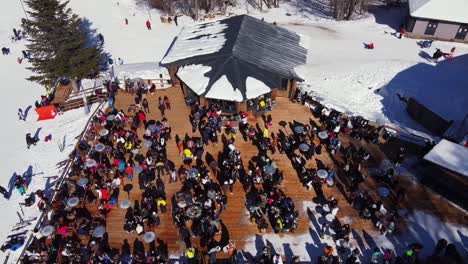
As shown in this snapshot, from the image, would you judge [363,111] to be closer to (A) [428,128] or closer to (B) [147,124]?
(A) [428,128]

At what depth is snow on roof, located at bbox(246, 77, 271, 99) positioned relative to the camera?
1128 inches

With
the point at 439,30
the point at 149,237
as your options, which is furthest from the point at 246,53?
the point at 439,30

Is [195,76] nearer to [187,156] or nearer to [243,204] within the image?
[187,156]

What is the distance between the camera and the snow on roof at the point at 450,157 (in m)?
22.3

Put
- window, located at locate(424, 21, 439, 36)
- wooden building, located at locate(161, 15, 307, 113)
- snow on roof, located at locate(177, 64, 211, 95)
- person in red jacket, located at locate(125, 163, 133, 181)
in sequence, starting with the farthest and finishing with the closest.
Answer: window, located at locate(424, 21, 439, 36), snow on roof, located at locate(177, 64, 211, 95), wooden building, located at locate(161, 15, 307, 113), person in red jacket, located at locate(125, 163, 133, 181)

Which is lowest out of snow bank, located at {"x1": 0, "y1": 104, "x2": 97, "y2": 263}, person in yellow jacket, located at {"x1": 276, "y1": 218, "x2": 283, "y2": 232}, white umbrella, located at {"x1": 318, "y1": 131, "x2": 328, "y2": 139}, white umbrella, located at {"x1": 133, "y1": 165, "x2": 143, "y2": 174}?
snow bank, located at {"x1": 0, "y1": 104, "x2": 97, "y2": 263}

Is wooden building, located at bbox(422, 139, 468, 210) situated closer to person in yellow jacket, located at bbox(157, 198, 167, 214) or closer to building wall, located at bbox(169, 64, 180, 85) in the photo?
person in yellow jacket, located at bbox(157, 198, 167, 214)

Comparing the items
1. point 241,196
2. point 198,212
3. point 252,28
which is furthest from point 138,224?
point 252,28

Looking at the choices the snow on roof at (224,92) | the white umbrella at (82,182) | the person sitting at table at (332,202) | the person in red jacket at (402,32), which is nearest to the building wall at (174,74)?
the snow on roof at (224,92)

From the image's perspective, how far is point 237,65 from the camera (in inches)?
1163

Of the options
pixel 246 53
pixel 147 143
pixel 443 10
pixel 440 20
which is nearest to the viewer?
pixel 147 143

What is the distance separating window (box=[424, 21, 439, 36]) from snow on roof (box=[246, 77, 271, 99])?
2357 centimetres

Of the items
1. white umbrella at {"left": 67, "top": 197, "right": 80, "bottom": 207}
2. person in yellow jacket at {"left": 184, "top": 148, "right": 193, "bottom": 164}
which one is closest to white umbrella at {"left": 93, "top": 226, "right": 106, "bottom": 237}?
white umbrella at {"left": 67, "top": 197, "right": 80, "bottom": 207}

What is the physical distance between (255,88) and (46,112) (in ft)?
58.9
